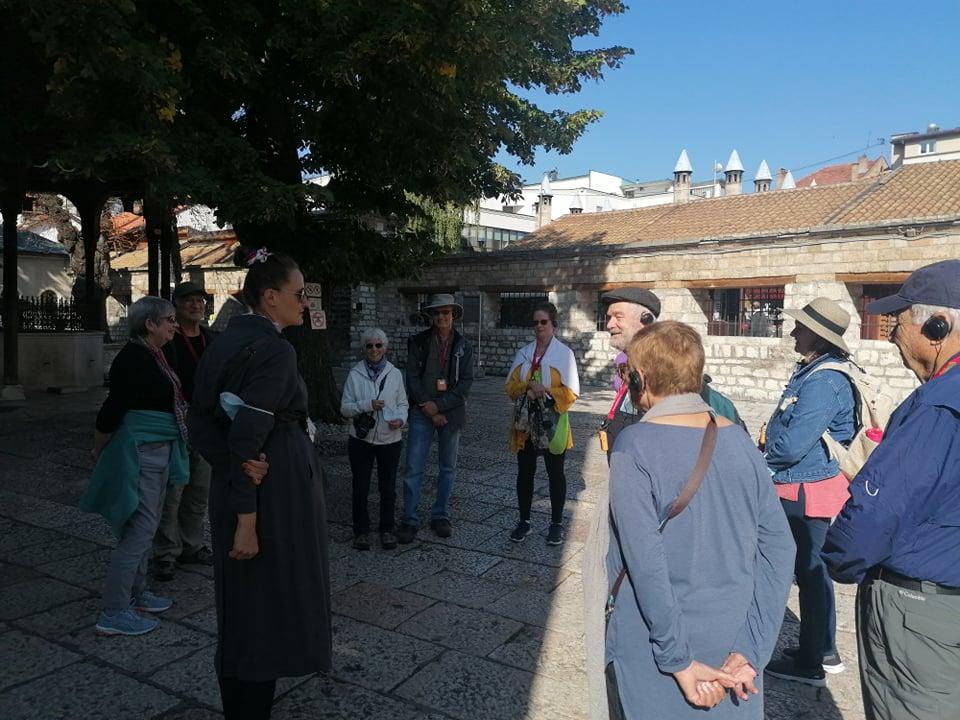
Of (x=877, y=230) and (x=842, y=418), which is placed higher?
(x=877, y=230)

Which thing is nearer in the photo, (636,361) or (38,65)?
(636,361)

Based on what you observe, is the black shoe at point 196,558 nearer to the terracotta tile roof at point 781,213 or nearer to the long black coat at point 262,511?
the long black coat at point 262,511

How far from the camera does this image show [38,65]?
268 inches

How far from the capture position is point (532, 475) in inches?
203

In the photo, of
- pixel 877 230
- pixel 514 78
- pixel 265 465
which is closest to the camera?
pixel 265 465

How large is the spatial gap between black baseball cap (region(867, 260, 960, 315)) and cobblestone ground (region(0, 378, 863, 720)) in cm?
198

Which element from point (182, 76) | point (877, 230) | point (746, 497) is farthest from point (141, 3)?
point (877, 230)

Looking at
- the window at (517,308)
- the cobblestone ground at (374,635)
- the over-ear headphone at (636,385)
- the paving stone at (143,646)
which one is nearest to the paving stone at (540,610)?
the cobblestone ground at (374,635)

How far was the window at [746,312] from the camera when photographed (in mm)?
15578

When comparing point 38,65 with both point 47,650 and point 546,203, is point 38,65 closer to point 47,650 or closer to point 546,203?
point 47,650

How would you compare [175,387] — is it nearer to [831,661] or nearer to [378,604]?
[378,604]

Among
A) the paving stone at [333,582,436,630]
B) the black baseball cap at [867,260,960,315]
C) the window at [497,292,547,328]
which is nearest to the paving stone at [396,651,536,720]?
the paving stone at [333,582,436,630]

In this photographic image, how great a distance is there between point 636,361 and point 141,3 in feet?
21.4

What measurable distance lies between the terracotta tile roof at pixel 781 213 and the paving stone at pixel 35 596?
1449 centimetres
